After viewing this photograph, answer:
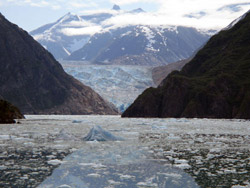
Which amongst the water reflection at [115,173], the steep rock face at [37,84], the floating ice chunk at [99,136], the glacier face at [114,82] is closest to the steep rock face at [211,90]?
the glacier face at [114,82]

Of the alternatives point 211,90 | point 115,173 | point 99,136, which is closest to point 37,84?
point 211,90

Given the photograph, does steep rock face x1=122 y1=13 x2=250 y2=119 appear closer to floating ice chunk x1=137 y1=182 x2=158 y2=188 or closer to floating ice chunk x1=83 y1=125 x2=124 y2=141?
floating ice chunk x1=83 y1=125 x2=124 y2=141

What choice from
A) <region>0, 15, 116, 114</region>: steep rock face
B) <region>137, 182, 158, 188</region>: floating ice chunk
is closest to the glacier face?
<region>0, 15, 116, 114</region>: steep rock face

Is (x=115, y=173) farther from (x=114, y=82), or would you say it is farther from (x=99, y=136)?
(x=114, y=82)

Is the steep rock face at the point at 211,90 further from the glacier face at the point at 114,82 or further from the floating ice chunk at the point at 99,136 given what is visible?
the floating ice chunk at the point at 99,136

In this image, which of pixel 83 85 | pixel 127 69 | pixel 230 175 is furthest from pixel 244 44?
pixel 230 175

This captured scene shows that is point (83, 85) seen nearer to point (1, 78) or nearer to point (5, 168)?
point (1, 78)
